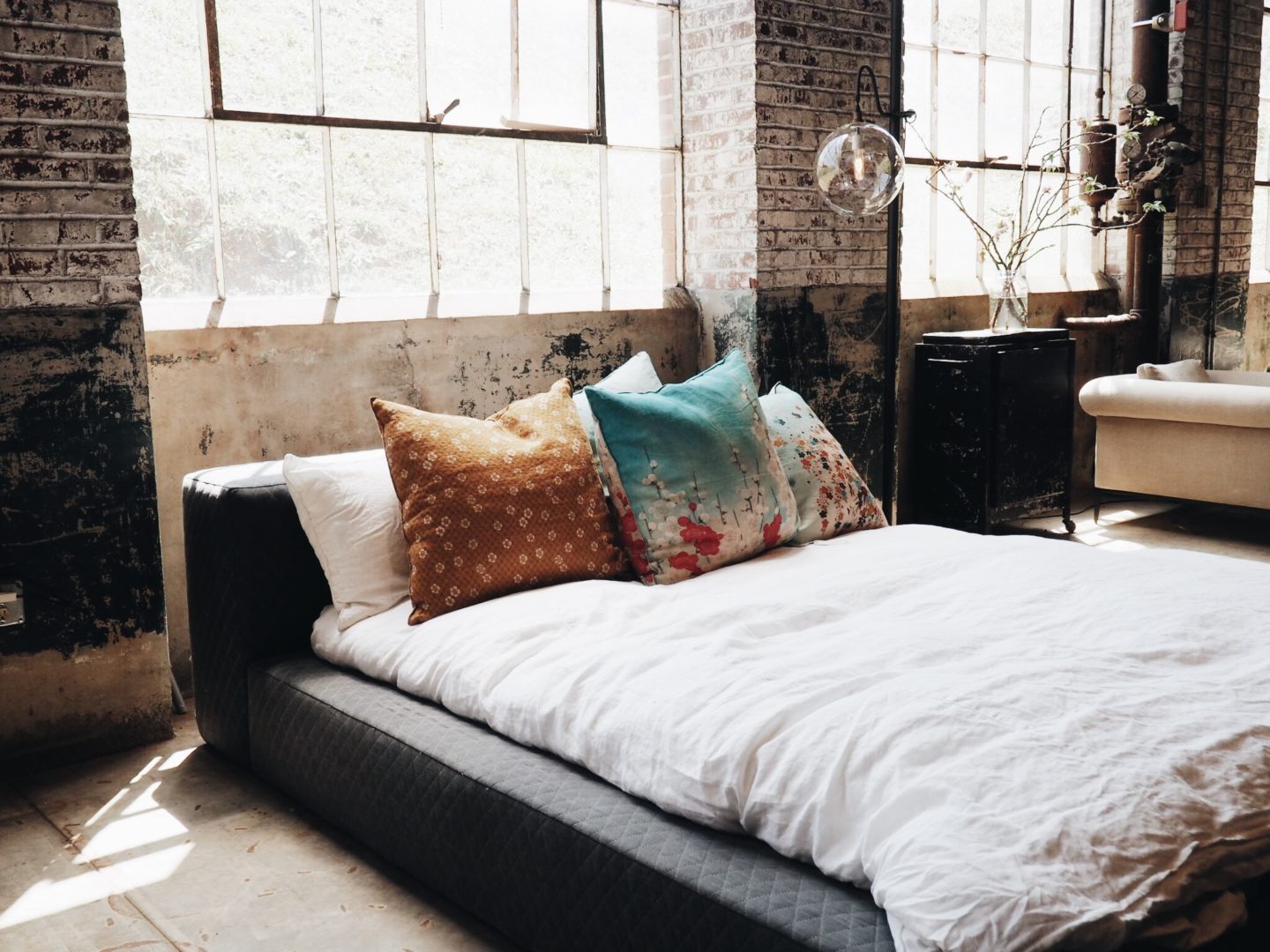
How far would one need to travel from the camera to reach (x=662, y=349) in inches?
172

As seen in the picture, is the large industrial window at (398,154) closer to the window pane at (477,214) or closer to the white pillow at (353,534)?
the window pane at (477,214)

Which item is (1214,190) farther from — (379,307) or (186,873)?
(186,873)

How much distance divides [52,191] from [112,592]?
0.98 meters

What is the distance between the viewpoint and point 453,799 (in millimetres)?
1950

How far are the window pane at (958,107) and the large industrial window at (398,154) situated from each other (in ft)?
5.31

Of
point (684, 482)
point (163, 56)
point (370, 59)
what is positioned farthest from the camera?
point (370, 59)

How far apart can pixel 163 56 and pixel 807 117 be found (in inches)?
90.8

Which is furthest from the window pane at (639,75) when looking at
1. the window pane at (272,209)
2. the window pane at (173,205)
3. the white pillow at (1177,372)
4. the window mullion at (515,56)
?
the white pillow at (1177,372)

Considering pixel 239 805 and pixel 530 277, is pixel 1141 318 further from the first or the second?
pixel 239 805

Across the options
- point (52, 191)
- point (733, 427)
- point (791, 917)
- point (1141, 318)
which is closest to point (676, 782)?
point (791, 917)

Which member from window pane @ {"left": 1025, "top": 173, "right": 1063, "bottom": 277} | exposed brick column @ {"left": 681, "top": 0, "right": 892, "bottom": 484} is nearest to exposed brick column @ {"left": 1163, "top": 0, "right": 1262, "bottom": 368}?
window pane @ {"left": 1025, "top": 173, "right": 1063, "bottom": 277}

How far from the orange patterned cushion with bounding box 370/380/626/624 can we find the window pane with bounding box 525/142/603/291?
Answer: 155cm

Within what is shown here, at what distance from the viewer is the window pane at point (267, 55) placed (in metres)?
3.30

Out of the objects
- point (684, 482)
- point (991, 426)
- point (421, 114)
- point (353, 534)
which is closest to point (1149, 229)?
point (991, 426)
